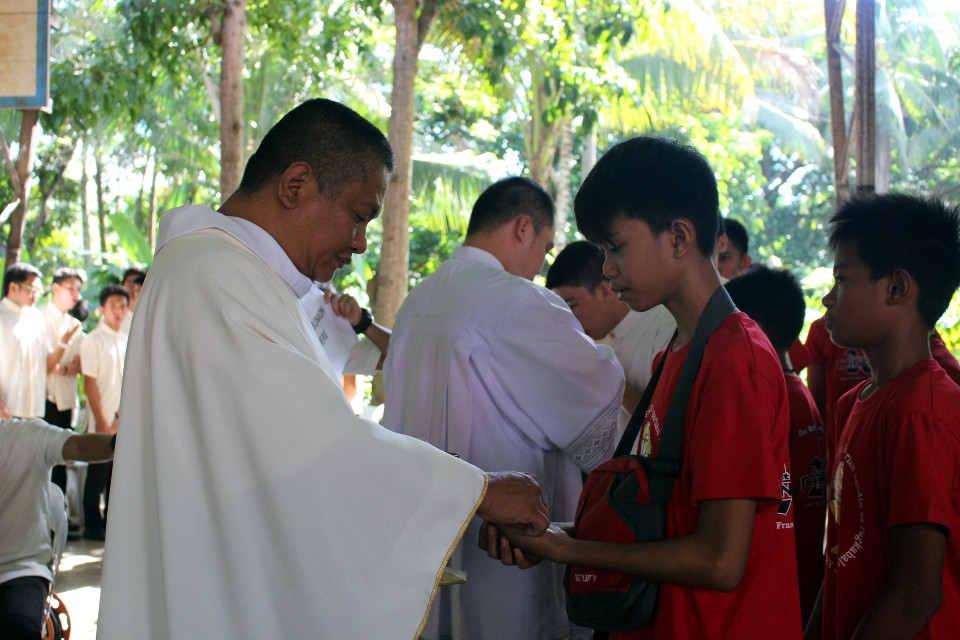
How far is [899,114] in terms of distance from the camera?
2525 centimetres

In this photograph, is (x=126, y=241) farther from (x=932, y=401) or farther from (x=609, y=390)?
(x=932, y=401)

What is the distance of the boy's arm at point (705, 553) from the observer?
1859 mm

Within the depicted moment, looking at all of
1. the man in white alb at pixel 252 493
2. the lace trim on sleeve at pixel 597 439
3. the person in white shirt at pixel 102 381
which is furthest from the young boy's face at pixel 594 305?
the person in white shirt at pixel 102 381

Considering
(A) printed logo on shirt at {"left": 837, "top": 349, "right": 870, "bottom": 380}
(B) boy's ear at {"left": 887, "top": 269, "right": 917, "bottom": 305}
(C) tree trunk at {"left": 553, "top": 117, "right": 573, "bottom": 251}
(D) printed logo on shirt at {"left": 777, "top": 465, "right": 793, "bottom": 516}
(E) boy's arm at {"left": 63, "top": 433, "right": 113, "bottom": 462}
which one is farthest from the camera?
(C) tree trunk at {"left": 553, "top": 117, "right": 573, "bottom": 251}

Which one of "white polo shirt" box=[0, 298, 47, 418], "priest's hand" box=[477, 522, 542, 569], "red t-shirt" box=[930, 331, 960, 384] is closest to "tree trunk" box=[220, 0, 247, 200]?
"white polo shirt" box=[0, 298, 47, 418]

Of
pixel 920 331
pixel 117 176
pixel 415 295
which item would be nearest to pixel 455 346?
pixel 415 295

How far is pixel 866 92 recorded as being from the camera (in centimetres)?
612

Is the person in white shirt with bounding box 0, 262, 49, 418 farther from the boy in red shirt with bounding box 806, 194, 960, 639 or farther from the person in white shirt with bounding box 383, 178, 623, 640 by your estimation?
the boy in red shirt with bounding box 806, 194, 960, 639

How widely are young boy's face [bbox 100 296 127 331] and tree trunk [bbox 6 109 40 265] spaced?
80cm

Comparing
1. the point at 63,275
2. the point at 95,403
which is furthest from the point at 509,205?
the point at 63,275

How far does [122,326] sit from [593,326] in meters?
5.92

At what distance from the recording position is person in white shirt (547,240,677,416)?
3.99 m

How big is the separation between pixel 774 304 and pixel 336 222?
179cm

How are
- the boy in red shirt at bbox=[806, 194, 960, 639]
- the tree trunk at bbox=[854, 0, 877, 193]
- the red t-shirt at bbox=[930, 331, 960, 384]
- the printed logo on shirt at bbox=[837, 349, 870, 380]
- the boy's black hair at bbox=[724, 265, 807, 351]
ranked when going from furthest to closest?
the tree trunk at bbox=[854, 0, 877, 193], the printed logo on shirt at bbox=[837, 349, 870, 380], the boy's black hair at bbox=[724, 265, 807, 351], the red t-shirt at bbox=[930, 331, 960, 384], the boy in red shirt at bbox=[806, 194, 960, 639]
